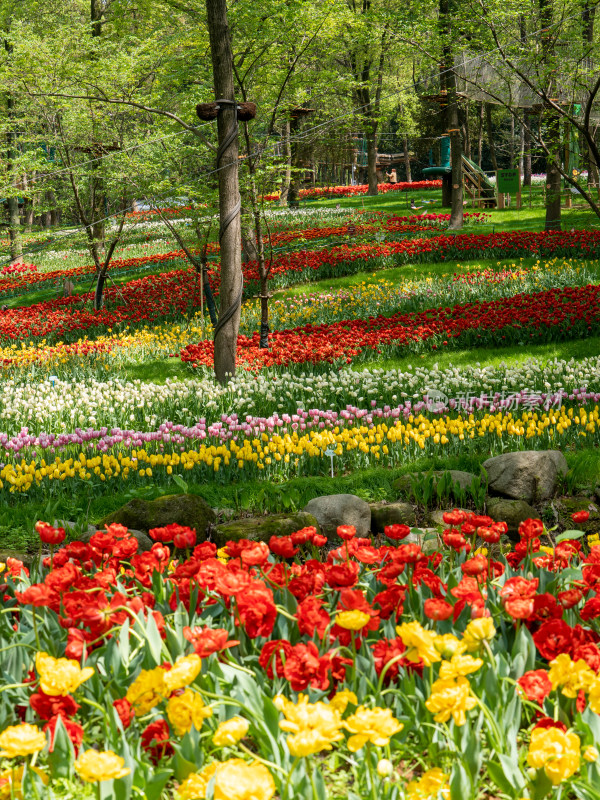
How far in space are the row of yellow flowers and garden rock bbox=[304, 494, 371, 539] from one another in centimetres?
96

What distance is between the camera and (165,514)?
199 inches

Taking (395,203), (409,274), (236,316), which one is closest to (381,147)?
(395,203)

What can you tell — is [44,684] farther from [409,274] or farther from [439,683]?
[409,274]

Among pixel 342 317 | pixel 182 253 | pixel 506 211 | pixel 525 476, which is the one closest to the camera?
pixel 525 476

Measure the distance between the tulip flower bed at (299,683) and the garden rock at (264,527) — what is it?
1.88 metres

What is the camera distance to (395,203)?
94.8ft

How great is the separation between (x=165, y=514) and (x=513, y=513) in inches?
98.4

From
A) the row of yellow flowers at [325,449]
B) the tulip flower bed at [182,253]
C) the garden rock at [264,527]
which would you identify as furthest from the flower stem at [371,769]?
the tulip flower bed at [182,253]

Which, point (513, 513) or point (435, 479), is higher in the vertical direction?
point (435, 479)

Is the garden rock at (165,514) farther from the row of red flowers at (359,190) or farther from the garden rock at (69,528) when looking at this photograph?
the row of red flowers at (359,190)

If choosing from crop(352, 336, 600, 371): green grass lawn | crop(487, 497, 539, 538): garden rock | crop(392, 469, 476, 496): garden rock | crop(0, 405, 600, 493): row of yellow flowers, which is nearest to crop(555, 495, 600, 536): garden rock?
crop(487, 497, 539, 538): garden rock

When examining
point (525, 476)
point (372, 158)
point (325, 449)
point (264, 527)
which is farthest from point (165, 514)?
point (372, 158)

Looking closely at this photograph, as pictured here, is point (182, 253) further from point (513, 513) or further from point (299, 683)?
point (299, 683)

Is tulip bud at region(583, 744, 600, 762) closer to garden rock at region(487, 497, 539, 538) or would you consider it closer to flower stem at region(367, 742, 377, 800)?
flower stem at region(367, 742, 377, 800)
